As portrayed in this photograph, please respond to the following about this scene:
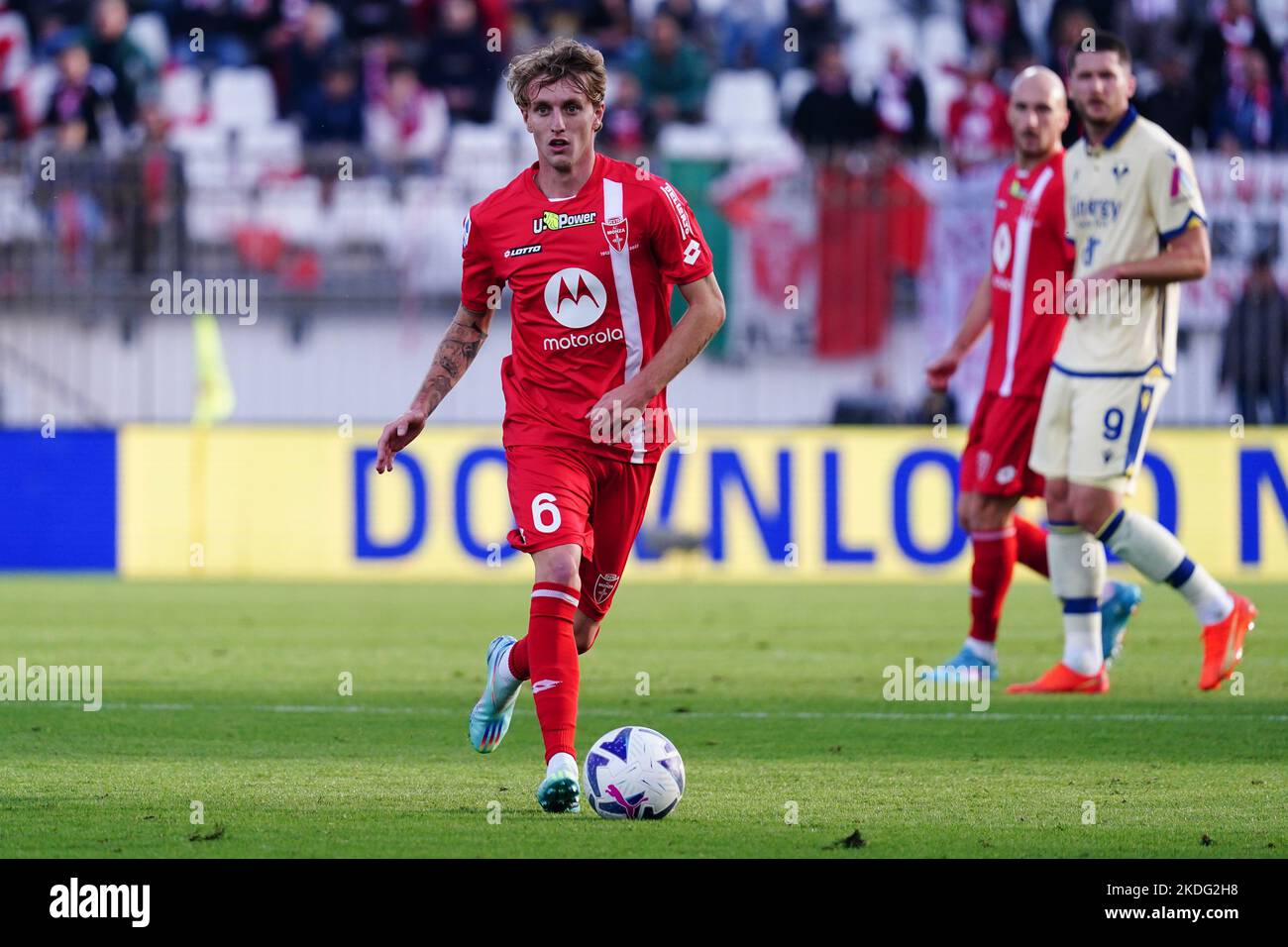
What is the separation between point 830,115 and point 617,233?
12.7 metres

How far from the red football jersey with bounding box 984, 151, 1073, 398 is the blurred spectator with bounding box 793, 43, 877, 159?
9542mm

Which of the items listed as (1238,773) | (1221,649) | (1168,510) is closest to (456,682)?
(1221,649)

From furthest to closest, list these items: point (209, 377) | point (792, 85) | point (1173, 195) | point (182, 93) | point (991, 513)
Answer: point (792, 85) < point (182, 93) < point (209, 377) < point (991, 513) < point (1173, 195)

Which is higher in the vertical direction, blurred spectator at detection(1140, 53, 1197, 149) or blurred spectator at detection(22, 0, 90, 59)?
blurred spectator at detection(22, 0, 90, 59)

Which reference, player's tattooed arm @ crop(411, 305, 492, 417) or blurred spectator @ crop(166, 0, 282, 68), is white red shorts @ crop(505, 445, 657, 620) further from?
blurred spectator @ crop(166, 0, 282, 68)

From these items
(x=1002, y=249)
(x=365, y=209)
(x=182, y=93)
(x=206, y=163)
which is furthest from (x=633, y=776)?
(x=182, y=93)

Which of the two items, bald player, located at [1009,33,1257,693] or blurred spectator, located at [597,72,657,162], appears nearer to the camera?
bald player, located at [1009,33,1257,693]

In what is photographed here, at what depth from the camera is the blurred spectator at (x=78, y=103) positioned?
18297mm

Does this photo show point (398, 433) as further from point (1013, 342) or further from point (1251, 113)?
point (1251, 113)

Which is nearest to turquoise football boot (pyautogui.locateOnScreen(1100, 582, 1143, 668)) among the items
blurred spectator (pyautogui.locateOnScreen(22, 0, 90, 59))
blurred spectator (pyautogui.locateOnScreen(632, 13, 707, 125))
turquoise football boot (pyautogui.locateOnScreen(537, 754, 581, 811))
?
turquoise football boot (pyautogui.locateOnScreen(537, 754, 581, 811))

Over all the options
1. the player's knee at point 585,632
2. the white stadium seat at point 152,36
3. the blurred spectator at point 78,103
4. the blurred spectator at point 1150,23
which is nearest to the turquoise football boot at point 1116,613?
the player's knee at point 585,632

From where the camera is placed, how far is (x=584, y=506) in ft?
18.2

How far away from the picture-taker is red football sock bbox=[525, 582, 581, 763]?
5336 millimetres

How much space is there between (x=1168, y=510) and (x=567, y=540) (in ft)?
32.0
